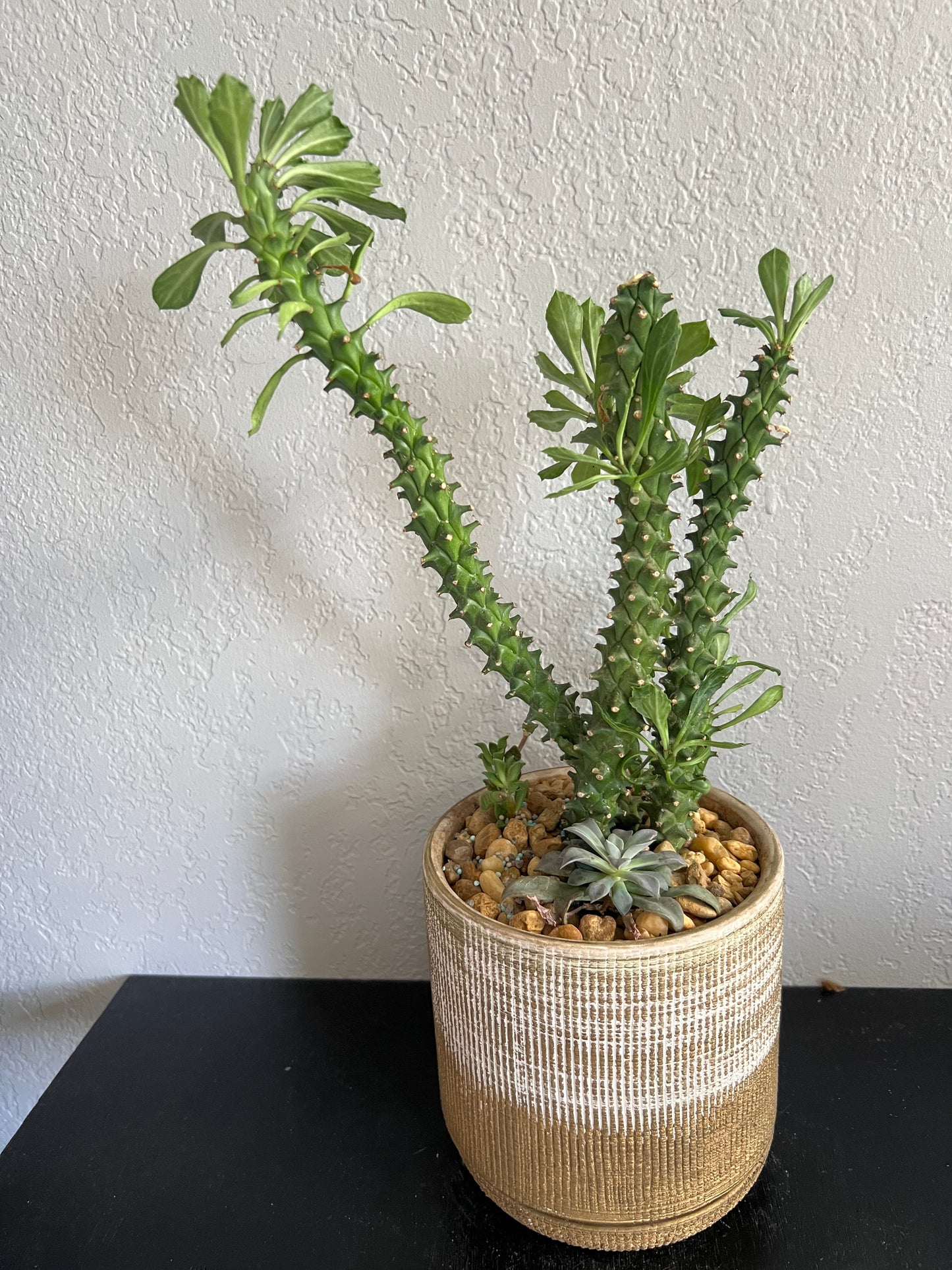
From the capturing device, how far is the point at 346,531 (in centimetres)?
81

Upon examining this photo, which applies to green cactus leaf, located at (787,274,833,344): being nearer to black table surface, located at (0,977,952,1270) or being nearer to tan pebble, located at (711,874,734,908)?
tan pebble, located at (711,874,734,908)

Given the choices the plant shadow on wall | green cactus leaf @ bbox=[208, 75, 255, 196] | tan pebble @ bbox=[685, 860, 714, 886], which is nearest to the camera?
green cactus leaf @ bbox=[208, 75, 255, 196]

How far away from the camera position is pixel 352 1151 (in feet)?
2.43

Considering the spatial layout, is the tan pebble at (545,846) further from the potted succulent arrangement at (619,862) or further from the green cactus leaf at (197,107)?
the green cactus leaf at (197,107)

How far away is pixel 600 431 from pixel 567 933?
33 cm

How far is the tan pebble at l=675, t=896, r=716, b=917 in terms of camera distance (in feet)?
2.00

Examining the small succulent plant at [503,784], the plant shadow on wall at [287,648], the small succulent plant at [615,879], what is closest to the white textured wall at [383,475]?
the plant shadow on wall at [287,648]

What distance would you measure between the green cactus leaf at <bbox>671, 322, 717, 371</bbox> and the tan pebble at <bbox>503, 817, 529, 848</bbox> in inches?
14.3

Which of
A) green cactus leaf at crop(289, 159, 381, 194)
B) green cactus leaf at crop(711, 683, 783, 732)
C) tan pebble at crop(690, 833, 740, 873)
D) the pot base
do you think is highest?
green cactus leaf at crop(289, 159, 381, 194)

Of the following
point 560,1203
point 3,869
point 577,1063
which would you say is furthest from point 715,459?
point 3,869

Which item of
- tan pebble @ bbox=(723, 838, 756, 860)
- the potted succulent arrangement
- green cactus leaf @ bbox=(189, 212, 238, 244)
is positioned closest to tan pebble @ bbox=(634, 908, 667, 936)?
the potted succulent arrangement

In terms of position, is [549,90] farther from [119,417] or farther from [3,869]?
[3,869]

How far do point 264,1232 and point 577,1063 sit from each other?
0.29 m

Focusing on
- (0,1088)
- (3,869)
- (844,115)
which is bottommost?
(0,1088)
